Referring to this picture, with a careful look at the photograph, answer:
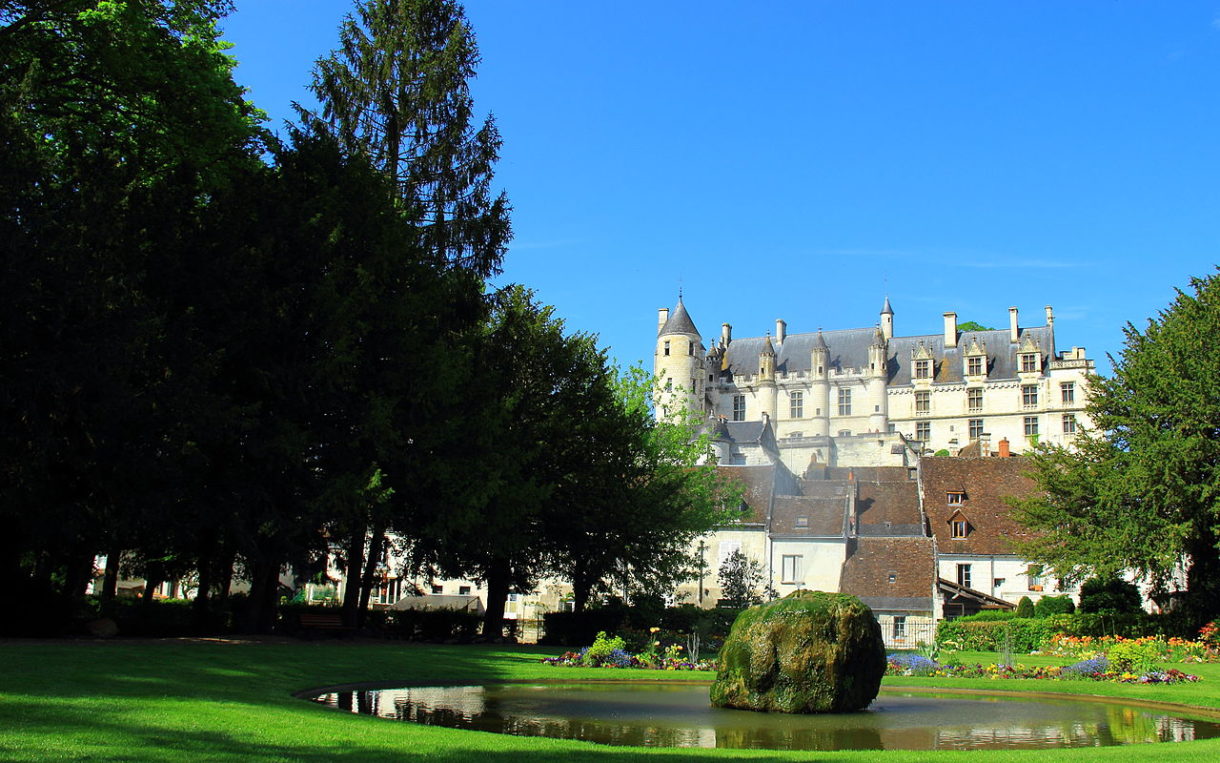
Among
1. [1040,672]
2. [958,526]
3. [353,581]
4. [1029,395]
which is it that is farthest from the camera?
[1029,395]

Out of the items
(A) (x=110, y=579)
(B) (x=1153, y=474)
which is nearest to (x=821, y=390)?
(B) (x=1153, y=474)

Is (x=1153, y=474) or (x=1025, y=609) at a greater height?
(x=1153, y=474)

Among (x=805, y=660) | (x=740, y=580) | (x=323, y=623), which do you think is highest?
(x=740, y=580)

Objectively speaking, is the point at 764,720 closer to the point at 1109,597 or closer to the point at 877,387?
the point at 1109,597

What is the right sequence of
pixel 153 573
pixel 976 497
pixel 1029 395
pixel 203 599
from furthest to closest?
pixel 1029 395 < pixel 976 497 < pixel 153 573 < pixel 203 599

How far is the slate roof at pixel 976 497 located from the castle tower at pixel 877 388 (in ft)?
183

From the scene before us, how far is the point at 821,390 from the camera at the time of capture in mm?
120000

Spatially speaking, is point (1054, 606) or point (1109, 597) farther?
point (1054, 606)

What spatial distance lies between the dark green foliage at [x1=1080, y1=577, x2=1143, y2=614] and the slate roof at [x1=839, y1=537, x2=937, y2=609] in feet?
25.1

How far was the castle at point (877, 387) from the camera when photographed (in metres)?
110

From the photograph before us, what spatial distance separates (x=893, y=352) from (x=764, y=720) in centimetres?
11212

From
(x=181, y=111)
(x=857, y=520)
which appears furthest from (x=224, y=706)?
(x=857, y=520)

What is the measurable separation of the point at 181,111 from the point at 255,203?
2722 millimetres

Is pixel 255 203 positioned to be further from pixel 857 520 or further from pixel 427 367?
pixel 857 520
